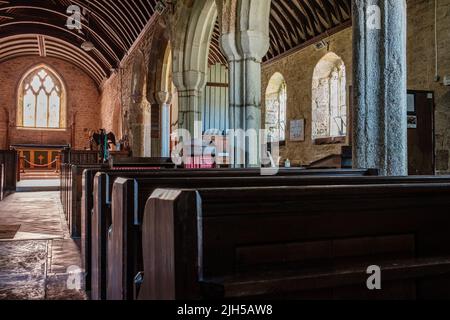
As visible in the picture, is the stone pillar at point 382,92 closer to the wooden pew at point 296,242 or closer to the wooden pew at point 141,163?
the wooden pew at point 296,242

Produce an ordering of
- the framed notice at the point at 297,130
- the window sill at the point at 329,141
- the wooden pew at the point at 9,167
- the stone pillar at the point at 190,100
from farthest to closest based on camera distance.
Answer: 1. the framed notice at the point at 297,130
2. the window sill at the point at 329,141
3. the wooden pew at the point at 9,167
4. the stone pillar at the point at 190,100

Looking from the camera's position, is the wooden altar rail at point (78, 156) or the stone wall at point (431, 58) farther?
the wooden altar rail at point (78, 156)

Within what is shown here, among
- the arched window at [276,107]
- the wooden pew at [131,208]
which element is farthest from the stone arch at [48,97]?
the wooden pew at [131,208]

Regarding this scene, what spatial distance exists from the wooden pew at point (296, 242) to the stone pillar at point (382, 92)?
191cm

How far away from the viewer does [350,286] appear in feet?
3.49

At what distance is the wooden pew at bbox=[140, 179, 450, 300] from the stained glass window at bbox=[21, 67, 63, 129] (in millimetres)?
21201

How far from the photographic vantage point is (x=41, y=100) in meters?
20.5

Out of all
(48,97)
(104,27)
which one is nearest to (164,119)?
(104,27)

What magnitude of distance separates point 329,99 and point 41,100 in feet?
50.4

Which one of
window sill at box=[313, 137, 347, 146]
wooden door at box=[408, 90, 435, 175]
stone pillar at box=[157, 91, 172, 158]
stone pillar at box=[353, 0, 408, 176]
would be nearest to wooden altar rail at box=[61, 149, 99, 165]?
stone pillar at box=[157, 91, 172, 158]

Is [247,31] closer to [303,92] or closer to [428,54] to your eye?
[428,54]

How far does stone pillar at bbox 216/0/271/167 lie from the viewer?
569 cm

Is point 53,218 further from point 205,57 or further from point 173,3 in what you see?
point 173,3

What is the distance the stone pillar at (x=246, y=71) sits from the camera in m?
5.69
